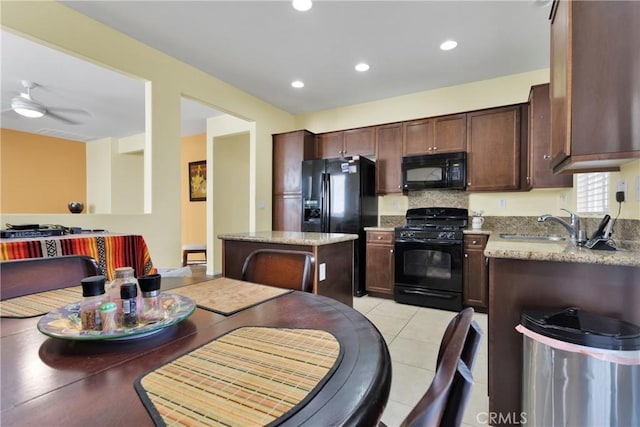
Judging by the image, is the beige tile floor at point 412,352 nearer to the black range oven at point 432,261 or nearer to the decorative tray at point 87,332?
the black range oven at point 432,261

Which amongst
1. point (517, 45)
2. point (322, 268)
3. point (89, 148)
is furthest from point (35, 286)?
point (89, 148)

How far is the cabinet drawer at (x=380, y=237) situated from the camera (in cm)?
371

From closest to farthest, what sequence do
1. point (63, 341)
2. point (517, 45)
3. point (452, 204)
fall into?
point (63, 341), point (517, 45), point (452, 204)

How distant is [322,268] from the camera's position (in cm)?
216

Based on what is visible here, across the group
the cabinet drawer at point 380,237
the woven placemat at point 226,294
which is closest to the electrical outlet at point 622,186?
the woven placemat at point 226,294

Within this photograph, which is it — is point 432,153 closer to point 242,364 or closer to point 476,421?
point 476,421

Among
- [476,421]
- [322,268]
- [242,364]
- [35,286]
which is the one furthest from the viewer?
[322,268]

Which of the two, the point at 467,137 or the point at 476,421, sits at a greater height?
the point at 467,137

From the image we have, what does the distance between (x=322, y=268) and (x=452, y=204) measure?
2443 mm

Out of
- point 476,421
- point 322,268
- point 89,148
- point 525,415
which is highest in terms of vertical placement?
point 89,148

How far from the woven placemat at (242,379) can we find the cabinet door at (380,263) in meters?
3.05

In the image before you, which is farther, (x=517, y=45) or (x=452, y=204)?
(x=452, y=204)

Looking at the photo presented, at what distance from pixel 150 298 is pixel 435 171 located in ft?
11.4

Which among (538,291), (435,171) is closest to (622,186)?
(538,291)
